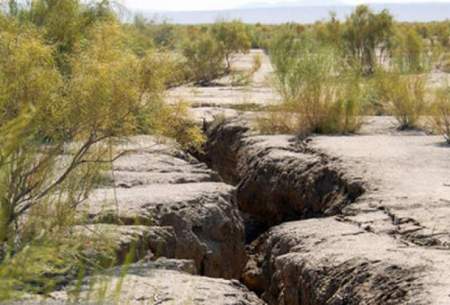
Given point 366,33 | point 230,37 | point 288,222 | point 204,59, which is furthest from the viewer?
point 230,37

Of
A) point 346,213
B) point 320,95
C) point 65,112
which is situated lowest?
point 346,213

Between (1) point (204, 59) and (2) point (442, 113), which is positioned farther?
(1) point (204, 59)

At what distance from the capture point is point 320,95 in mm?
18125

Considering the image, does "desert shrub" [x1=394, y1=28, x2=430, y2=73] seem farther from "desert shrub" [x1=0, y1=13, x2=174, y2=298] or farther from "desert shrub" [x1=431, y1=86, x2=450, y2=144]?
"desert shrub" [x1=0, y1=13, x2=174, y2=298]

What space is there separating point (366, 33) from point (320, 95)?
15.5 meters

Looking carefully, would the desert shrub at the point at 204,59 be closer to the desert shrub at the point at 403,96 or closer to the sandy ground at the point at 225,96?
the sandy ground at the point at 225,96

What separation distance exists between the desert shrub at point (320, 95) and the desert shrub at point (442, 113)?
1259 mm

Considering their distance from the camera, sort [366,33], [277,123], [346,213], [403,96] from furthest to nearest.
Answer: [366,33]
[403,96]
[277,123]
[346,213]

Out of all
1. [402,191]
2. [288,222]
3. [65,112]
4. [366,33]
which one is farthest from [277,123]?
[366,33]

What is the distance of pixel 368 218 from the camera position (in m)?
10.5

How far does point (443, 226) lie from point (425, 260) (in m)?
1.27

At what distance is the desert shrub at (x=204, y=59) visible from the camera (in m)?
31.7

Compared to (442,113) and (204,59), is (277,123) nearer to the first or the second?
(442,113)

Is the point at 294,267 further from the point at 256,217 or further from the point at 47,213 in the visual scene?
the point at 256,217
